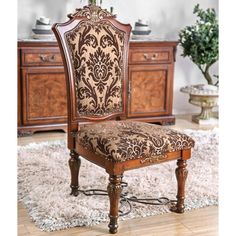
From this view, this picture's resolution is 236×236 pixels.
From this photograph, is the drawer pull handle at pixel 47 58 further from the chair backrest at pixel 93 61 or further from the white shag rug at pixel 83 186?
the chair backrest at pixel 93 61

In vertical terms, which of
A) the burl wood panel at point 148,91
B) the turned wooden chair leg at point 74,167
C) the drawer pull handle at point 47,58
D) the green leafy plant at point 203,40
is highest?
the green leafy plant at point 203,40

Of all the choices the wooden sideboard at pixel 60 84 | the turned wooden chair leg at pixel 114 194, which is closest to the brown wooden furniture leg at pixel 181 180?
the turned wooden chair leg at pixel 114 194

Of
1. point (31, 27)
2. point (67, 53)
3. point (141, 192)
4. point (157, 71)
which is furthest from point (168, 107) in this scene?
point (67, 53)

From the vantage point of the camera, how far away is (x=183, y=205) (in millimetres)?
2461

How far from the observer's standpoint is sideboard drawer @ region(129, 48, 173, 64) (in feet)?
13.8

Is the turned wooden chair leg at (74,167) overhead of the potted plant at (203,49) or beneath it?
beneath

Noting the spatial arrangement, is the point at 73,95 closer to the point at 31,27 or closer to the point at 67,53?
the point at 67,53

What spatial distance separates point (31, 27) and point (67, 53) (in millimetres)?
2011

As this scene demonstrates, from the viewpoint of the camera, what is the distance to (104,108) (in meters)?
2.55

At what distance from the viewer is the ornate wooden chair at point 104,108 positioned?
2.16 meters

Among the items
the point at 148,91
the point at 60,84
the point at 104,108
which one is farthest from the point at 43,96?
the point at 104,108

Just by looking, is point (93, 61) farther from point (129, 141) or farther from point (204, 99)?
point (204, 99)

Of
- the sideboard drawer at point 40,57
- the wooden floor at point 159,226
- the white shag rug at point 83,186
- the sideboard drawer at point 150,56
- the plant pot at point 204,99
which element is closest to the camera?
the wooden floor at point 159,226
